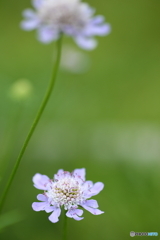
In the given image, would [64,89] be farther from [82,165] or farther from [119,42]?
[119,42]

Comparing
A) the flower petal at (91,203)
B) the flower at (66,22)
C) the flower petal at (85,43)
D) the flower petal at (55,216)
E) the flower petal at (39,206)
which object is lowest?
the flower petal at (55,216)

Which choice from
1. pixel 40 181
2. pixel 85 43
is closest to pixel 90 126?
pixel 85 43

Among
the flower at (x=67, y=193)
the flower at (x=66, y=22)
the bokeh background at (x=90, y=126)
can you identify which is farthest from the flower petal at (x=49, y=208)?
the flower at (x=66, y=22)

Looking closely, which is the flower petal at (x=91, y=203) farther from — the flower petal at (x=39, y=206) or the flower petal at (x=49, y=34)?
the flower petal at (x=49, y=34)

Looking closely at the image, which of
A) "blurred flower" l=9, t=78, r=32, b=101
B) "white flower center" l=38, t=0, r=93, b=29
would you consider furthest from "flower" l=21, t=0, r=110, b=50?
"blurred flower" l=9, t=78, r=32, b=101

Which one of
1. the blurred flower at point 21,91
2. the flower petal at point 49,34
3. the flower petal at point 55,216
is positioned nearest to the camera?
the flower petal at point 55,216

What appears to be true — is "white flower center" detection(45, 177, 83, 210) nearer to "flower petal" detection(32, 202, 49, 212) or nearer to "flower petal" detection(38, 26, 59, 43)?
"flower petal" detection(32, 202, 49, 212)

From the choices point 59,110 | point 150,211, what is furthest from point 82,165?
point 59,110
